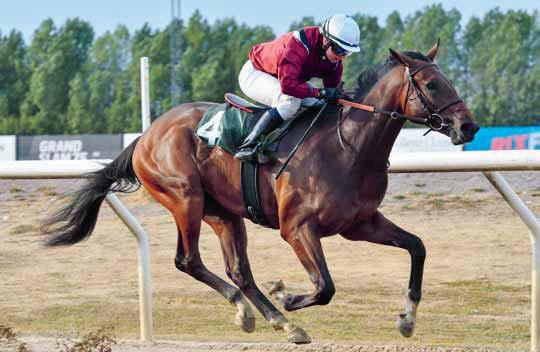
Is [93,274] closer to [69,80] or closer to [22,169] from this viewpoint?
[22,169]

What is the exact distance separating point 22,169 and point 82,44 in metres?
44.5

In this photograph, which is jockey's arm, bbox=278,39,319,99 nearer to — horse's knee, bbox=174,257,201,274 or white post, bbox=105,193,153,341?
horse's knee, bbox=174,257,201,274

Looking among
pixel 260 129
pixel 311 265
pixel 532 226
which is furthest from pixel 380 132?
pixel 532 226

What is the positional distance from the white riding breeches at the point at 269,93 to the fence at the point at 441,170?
2.24 ft

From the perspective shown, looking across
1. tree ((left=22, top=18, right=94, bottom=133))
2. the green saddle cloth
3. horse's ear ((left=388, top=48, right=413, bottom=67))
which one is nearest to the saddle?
the green saddle cloth

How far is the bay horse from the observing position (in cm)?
461

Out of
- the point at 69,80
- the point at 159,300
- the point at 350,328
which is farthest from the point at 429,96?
the point at 69,80

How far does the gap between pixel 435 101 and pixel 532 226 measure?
1.10 meters

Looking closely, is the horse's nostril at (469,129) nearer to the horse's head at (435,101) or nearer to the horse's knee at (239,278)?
the horse's head at (435,101)

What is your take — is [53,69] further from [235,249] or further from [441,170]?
[441,170]

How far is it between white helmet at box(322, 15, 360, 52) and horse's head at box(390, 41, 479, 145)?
22 cm

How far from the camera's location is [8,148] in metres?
23.5

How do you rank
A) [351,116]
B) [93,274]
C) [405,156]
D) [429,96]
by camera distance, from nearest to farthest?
[429,96]
[351,116]
[405,156]
[93,274]

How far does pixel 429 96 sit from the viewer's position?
447 centimetres
